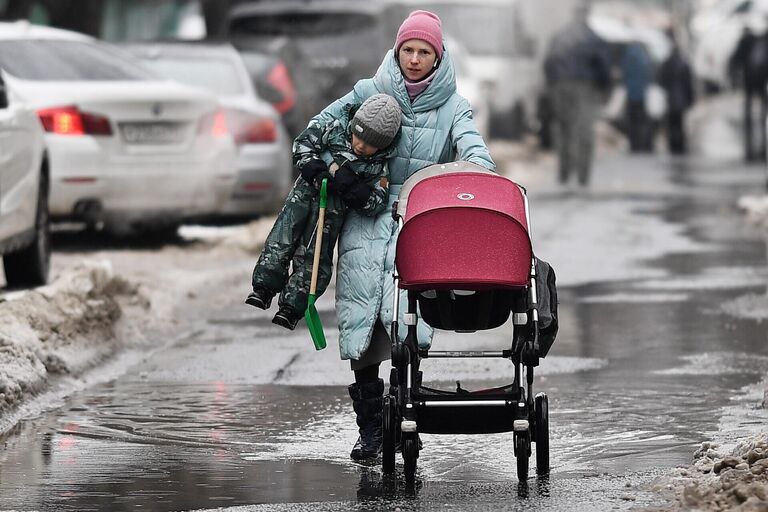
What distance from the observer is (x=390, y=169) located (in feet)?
23.8

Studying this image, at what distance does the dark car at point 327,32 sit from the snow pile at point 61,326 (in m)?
11.2

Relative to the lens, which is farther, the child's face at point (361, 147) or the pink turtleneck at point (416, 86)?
the pink turtleneck at point (416, 86)

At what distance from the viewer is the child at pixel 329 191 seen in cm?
704

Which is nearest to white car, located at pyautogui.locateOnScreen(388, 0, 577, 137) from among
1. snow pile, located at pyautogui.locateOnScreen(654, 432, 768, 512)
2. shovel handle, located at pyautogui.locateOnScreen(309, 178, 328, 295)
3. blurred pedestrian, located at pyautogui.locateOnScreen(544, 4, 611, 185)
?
blurred pedestrian, located at pyautogui.locateOnScreen(544, 4, 611, 185)

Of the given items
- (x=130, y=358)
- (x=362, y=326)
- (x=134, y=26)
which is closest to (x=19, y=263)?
(x=130, y=358)

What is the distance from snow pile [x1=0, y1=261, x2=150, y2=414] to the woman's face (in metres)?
2.23

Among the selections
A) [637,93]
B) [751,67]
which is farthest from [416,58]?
[637,93]

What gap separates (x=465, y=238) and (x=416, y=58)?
842 millimetres

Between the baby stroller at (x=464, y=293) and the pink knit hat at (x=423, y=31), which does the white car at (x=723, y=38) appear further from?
the baby stroller at (x=464, y=293)

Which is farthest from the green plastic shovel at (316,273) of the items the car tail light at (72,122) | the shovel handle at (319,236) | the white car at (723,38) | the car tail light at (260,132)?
the white car at (723,38)

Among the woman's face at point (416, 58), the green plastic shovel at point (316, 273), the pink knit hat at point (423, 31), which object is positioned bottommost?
the green plastic shovel at point (316, 273)

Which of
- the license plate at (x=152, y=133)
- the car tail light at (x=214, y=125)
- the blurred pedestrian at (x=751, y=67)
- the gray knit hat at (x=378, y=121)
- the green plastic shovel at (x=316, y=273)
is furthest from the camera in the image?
the blurred pedestrian at (x=751, y=67)

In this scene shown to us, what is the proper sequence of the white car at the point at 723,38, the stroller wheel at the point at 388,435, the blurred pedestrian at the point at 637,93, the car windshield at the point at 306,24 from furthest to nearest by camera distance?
the white car at the point at 723,38 < the blurred pedestrian at the point at 637,93 < the car windshield at the point at 306,24 < the stroller wheel at the point at 388,435

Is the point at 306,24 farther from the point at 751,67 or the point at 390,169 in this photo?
the point at 390,169
